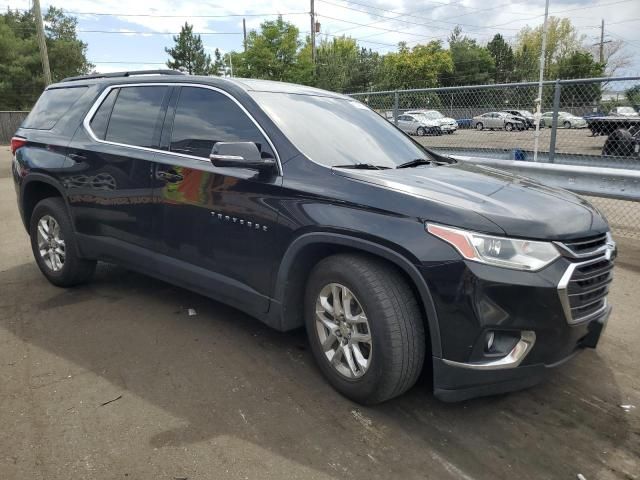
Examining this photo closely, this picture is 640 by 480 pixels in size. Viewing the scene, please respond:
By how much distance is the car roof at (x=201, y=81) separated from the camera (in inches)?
143

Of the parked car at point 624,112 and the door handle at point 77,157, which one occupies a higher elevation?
the parked car at point 624,112

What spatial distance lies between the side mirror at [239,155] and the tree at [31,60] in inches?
1832

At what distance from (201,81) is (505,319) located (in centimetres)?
261

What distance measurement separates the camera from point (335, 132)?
351cm

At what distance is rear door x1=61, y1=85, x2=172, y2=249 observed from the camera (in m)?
3.90

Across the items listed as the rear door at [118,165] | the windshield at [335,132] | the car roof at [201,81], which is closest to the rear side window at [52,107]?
the car roof at [201,81]

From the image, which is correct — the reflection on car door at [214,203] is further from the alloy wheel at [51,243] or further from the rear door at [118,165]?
the alloy wheel at [51,243]

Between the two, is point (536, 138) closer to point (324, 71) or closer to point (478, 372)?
point (478, 372)

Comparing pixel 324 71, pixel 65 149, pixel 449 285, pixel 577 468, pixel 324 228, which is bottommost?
pixel 577 468

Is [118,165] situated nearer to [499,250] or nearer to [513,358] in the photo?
[499,250]

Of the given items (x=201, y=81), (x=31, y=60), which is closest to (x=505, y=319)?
(x=201, y=81)

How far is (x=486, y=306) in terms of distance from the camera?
2.43 meters

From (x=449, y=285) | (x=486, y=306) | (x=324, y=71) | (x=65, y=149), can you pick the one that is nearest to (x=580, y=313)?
(x=486, y=306)

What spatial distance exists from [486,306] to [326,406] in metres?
1.08
